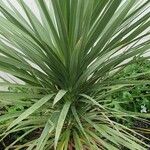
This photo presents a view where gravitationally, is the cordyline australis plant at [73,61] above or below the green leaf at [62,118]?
above

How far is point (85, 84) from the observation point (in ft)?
6.97

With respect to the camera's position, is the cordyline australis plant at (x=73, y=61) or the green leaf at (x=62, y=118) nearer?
the green leaf at (x=62, y=118)

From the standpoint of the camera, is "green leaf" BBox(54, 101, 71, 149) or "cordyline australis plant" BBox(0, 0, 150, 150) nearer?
"green leaf" BBox(54, 101, 71, 149)

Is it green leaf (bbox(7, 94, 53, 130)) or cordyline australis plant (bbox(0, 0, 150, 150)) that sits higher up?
cordyline australis plant (bbox(0, 0, 150, 150))

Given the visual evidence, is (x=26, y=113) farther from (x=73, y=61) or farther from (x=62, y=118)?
(x=73, y=61)

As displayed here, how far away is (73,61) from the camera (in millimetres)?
1963

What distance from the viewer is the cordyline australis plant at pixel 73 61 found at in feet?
6.33

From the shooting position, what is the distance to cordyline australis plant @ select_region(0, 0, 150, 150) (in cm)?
193

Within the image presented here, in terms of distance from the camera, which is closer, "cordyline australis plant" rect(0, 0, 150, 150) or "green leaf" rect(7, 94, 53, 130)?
"green leaf" rect(7, 94, 53, 130)

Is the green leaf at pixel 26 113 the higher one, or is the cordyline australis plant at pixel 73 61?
the cordyline australis plant at pixel 73 61

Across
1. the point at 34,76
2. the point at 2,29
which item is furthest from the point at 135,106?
the point at 2,29

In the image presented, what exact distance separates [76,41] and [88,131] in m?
0.46

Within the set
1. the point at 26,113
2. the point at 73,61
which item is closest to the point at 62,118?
the point at 26,113

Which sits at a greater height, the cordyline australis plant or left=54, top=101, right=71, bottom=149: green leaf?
the cordyline australis plant
